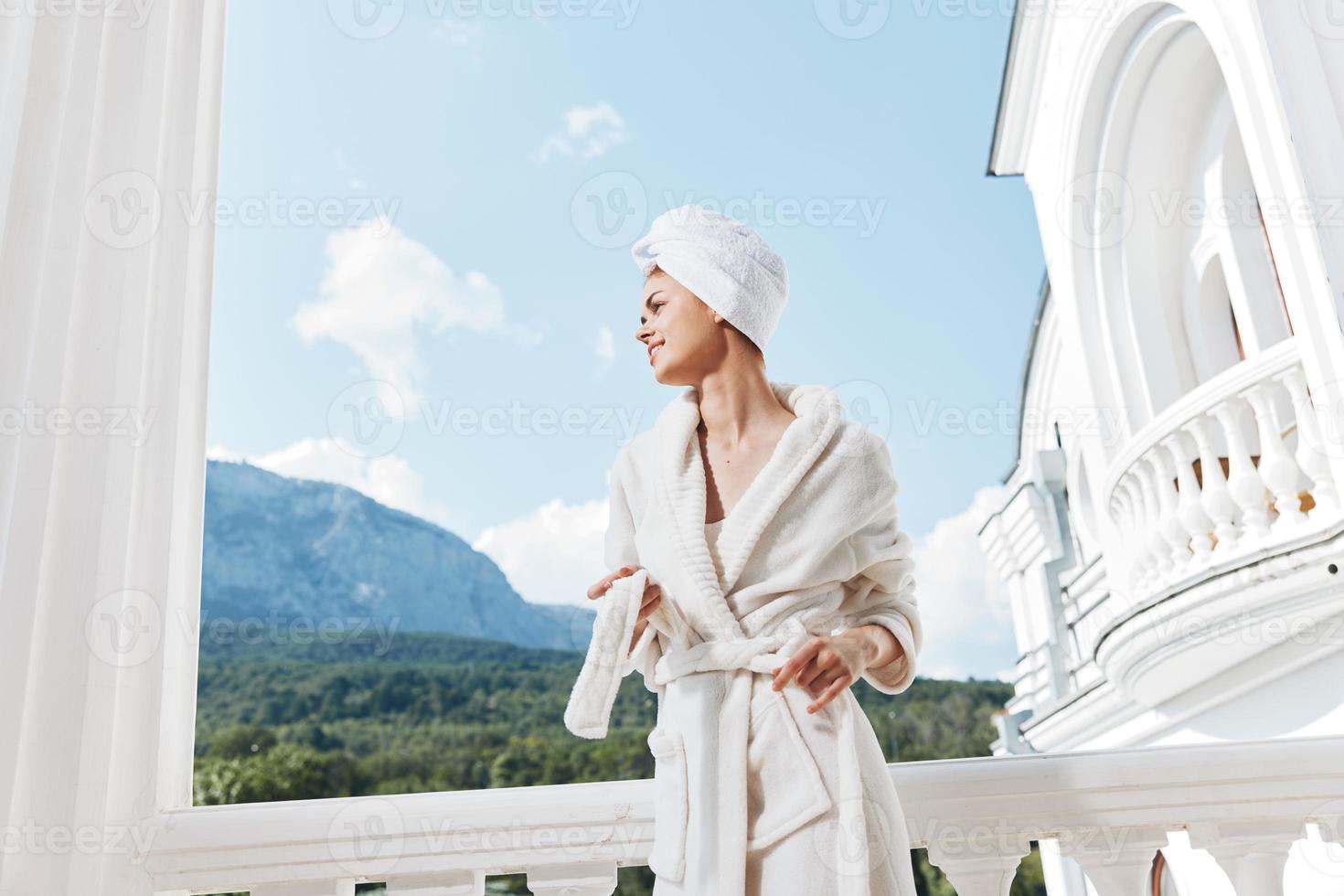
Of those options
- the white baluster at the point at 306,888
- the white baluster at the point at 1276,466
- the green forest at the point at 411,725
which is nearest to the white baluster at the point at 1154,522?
the white baluster at the point at 1276,466

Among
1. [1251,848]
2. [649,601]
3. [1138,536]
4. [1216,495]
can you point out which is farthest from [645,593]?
[1138,536]

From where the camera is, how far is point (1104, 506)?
14.1 feet

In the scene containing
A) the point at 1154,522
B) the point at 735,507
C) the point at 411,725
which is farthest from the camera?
the point at 411,725

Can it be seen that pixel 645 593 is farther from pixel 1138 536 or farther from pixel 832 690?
pixel 1138 536

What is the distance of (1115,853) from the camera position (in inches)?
50.0

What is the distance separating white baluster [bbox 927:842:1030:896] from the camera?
4.11 feet

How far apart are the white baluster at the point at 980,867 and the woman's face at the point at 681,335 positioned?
2.10ft

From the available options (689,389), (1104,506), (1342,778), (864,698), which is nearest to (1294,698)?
(1104,506)

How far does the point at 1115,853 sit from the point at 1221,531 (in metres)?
2.45

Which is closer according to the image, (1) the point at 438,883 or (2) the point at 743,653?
(2) the point at 743,653

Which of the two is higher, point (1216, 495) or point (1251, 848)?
point (1216, 495)

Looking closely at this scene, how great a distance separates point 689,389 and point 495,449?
1998cm

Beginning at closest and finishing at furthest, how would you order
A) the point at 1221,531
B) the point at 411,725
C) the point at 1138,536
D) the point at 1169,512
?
the point at 1221,531 → the point at 1169,512 → the point at 1138,536 → the point at 411,725

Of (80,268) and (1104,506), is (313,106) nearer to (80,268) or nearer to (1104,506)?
(1104,506)
